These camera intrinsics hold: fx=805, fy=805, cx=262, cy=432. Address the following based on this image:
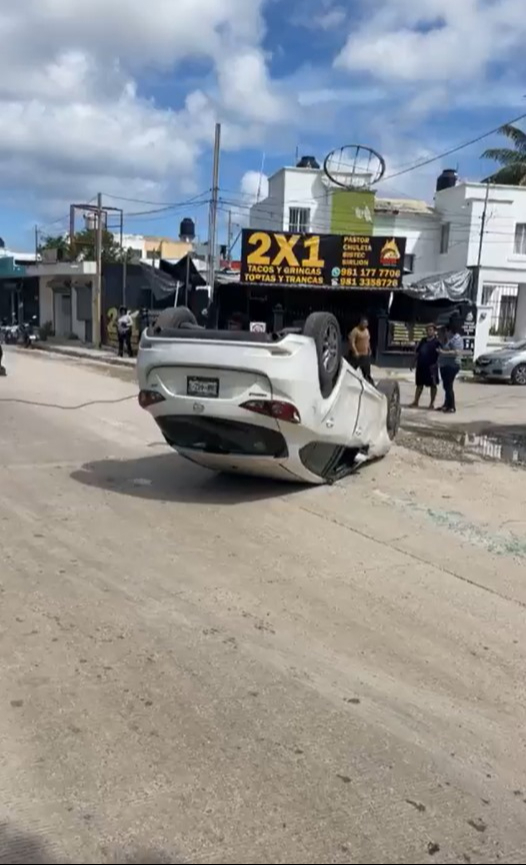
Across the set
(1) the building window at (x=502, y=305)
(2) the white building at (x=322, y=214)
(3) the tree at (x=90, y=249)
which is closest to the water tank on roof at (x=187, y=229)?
(3) the tree at (x=90, y=249)

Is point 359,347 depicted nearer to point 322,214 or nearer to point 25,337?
point 25,337

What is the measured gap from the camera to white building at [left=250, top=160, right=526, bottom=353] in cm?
3228

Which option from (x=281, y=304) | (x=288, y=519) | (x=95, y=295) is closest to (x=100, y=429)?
(x=288, y=519)

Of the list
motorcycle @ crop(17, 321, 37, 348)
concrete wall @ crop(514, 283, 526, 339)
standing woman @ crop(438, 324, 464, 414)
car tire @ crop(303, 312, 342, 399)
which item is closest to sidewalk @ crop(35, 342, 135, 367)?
motorcycle @ crop(17, 321, 37, 348)

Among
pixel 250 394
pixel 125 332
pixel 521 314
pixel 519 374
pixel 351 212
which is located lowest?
pixel 519 374

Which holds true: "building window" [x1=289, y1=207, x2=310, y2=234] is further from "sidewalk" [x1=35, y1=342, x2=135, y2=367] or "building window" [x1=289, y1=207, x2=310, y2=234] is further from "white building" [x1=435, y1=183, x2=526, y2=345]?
"sidewalk" [x1=35, y1=342, x2=135, y2=367]

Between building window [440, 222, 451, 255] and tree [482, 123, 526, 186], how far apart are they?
3.45 m

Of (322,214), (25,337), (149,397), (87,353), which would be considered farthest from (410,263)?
(149,397)

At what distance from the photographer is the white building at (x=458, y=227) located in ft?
106

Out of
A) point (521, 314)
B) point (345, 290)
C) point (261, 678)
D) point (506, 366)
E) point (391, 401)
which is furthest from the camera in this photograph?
point (521, 314)

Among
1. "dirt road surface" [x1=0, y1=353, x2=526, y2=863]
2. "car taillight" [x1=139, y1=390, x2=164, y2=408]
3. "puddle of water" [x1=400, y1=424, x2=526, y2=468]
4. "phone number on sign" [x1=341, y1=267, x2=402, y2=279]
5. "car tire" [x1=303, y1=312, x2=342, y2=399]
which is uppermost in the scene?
"phone number on sign" [x1=341, y1=267, x2=402, y2=279]

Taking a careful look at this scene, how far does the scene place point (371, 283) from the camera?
25.1 metres

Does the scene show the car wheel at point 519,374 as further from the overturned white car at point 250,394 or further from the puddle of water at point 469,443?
the overturned white car at point 250,394

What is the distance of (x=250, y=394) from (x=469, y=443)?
20.2 feet
